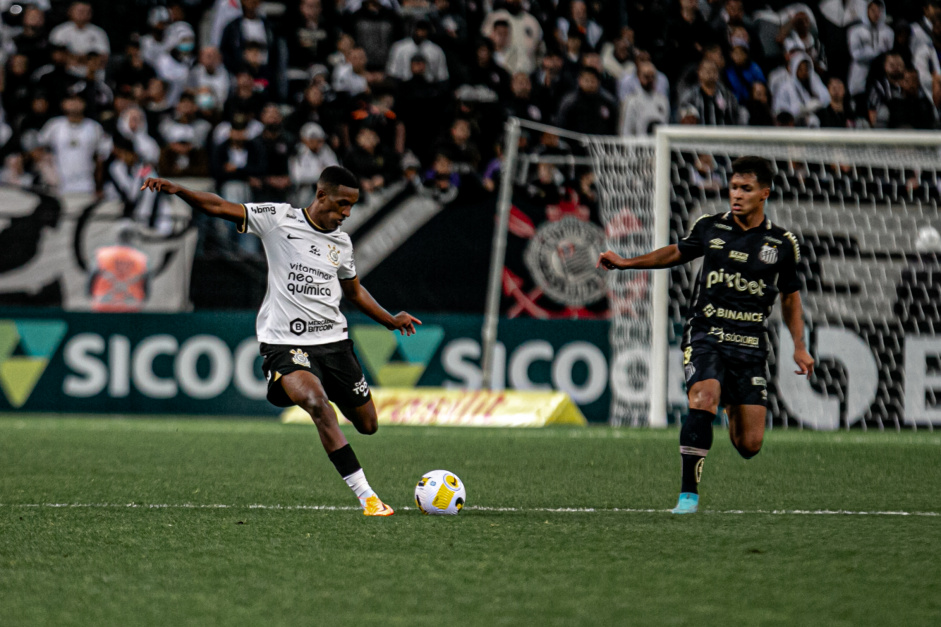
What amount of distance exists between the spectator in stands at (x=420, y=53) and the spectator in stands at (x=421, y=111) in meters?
0.23

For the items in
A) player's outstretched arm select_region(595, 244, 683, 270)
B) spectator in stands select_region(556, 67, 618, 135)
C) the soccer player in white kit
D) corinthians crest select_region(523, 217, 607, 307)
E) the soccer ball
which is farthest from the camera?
spectator in stands select_region(556, 67, 618, 135)

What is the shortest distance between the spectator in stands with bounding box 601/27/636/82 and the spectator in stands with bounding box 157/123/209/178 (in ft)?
16.6

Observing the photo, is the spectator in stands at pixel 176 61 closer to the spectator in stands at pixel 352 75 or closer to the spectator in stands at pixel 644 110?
the spectator in stands at pixel 352 75

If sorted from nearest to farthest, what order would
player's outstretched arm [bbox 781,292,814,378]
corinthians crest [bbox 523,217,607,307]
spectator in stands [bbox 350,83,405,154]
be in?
player's outstretched arm [bbox 781,292,814,378], corinthians crest [bbox 523,217,607,307], spectator in stands [bbox 350,83,405,154]

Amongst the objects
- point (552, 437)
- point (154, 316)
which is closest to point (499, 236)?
point (552, 437)

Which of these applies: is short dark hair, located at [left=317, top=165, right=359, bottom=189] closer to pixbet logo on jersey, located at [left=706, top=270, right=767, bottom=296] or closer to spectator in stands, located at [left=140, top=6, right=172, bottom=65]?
pixbet logo on jersey, located at [left=706, top=270, right=767, bottom=296]

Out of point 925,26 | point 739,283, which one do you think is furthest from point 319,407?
point 925,26

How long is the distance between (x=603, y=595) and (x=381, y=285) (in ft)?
29.0

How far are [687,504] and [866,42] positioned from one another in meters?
11.5

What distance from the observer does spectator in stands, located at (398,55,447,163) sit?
14.8 metres

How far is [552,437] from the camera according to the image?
35.9 ft

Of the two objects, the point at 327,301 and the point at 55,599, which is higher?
the point at 327,301

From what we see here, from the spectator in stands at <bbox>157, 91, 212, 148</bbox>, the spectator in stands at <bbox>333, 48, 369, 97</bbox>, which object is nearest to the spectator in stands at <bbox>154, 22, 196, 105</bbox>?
the spectator in stands at <bbox>157, 91, 212, 148</bbox>

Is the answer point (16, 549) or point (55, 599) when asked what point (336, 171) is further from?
point (55, 599)
